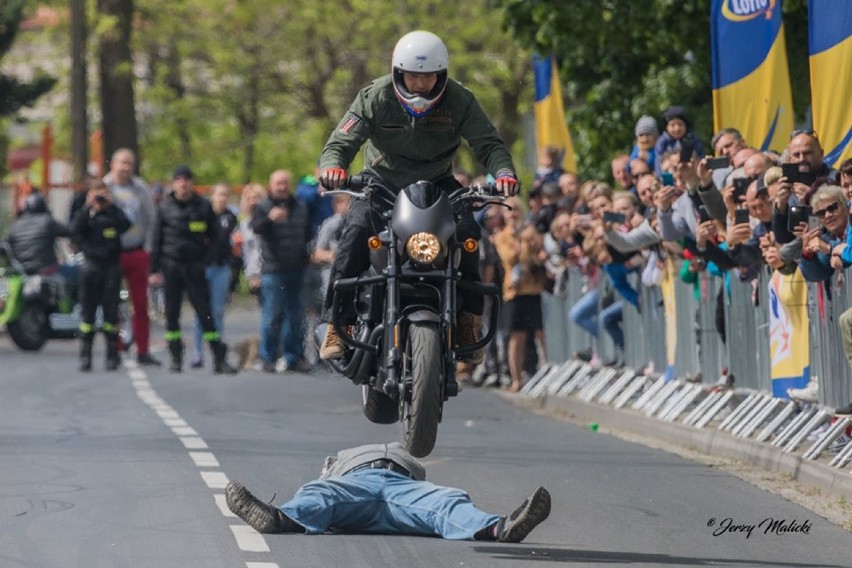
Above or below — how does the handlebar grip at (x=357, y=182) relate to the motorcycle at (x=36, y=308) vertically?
above

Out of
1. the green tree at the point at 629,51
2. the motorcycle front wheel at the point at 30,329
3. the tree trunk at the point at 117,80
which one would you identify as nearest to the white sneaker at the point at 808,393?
the green tree at the point at 629,51

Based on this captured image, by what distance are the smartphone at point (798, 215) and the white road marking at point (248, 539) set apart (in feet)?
15.7

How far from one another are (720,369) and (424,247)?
570cm

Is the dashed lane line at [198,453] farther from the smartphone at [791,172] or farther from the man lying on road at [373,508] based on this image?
the smartphone at [791,172]

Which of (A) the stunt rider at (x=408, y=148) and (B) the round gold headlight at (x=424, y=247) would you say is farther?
(A) the stunt rider at (x=408, y=148)

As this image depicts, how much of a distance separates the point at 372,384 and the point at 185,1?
134 feet

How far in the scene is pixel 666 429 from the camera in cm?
1575

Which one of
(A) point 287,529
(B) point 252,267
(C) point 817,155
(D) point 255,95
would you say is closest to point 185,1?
(D) point 255,95

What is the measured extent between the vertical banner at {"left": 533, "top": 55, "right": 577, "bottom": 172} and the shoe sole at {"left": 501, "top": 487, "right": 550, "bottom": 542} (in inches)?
599

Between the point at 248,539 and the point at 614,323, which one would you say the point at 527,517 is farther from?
the point at 614,323

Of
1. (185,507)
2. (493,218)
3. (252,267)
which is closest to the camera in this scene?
(185,507)

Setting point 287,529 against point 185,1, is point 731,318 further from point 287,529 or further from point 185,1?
point 185,1

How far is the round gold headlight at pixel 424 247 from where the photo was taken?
10.5 m

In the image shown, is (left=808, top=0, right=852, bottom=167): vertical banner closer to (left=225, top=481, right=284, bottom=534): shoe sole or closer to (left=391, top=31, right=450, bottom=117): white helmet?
(left=391, top=31, right=450, bottom=117): white helmet
